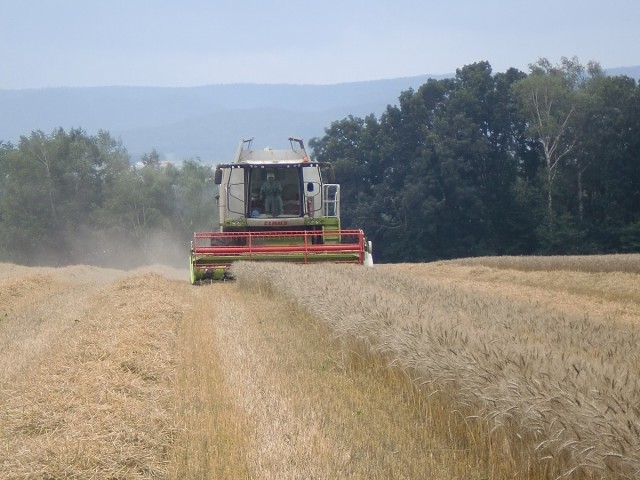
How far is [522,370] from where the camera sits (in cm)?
519

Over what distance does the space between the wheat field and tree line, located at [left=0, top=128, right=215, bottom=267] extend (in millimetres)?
41518

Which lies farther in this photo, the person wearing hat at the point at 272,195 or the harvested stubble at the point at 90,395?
the person wearing hat at the point at 272,195

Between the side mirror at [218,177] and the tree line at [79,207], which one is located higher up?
the side mirror at [218,177]

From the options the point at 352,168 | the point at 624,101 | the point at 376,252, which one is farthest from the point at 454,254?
the point at 624,101

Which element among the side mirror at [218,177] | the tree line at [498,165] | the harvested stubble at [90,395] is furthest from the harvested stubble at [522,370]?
the tree line at [498,165]

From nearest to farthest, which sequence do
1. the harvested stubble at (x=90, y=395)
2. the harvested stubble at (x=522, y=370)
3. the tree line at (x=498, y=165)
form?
the harvested stubble at (x=522, y=370), the harvested stubble at (x=90, y=395), the tree line at (x=498, y=165)

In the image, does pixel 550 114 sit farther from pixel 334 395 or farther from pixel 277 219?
pixel 334 395

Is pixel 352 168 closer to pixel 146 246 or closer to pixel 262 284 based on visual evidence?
pixel 146 246

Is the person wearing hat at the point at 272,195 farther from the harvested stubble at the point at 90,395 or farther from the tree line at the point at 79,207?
the tree line at the point at 79,207

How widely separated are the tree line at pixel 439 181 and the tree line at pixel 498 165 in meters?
0.07

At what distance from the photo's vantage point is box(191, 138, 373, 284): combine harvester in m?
18.0

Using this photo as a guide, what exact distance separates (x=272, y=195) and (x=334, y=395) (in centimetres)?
1271

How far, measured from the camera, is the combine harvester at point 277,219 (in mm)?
18016

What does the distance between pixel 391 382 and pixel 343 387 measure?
1.41 feet
